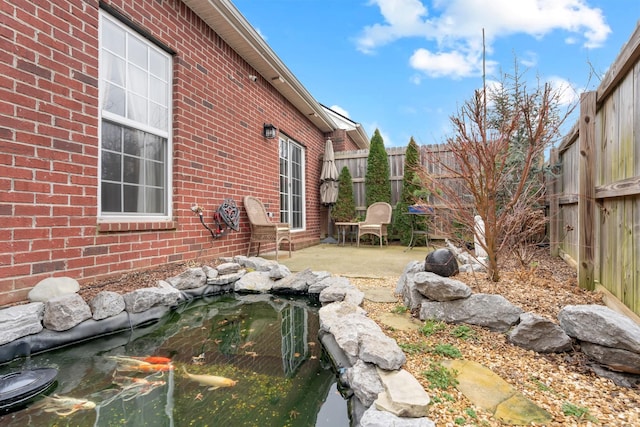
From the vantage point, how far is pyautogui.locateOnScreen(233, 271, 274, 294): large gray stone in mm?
3371

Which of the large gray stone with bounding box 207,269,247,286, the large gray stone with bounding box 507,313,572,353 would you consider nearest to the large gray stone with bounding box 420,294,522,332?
the large gray stone with bounding box 507,313,572,353

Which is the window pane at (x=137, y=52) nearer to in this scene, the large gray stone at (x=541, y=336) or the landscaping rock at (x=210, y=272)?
the landscaping rock at (x=210, y=272)

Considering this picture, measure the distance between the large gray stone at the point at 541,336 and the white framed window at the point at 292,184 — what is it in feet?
15.2

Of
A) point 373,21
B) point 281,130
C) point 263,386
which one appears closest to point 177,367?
point 263,386

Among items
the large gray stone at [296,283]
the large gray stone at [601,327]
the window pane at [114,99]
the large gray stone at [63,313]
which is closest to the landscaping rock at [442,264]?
the large gray stone at [601,327]

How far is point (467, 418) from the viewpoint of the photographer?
1185mm

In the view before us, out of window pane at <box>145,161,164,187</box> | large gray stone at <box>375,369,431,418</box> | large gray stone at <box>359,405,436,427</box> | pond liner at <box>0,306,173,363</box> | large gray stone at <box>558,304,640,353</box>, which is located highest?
window pane at <box>145,161,164,187</box>

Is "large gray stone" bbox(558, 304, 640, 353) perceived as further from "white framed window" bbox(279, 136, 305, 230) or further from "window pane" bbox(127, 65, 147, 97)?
"white framed window" bbox(279, 136, 305, 230)

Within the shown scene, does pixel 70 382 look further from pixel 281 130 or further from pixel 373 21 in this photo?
pixel 373 21

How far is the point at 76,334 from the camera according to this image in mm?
2109

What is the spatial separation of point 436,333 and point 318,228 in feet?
18.9

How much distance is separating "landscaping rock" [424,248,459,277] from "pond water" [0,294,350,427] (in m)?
1.06

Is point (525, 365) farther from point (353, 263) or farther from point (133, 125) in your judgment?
point (133, 125)

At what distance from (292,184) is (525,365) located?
558 centimetres
